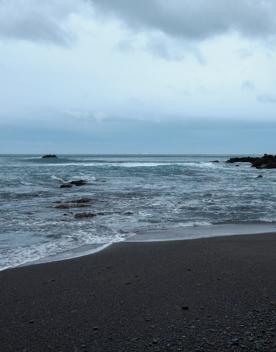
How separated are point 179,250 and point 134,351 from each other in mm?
4404

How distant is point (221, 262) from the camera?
6992mm

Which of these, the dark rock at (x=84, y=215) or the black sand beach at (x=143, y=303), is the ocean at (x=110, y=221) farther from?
the black sand beach at (x=143, y=303)

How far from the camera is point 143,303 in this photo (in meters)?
4.96

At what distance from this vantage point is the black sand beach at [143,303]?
3943 mm

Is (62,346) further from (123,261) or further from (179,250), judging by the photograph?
(179,250)

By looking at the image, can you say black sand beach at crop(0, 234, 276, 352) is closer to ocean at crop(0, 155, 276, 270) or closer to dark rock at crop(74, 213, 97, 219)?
ocean at crop(0, 155, 276, 270)

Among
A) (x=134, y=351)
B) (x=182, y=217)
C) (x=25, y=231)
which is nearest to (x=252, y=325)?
(x=134, y=351)

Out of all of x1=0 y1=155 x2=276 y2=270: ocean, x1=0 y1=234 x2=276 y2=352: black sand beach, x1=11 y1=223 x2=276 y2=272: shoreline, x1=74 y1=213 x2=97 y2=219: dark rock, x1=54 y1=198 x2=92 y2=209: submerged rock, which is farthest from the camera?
x1=54 y1=198 x2=92 y2=209: submerged rock

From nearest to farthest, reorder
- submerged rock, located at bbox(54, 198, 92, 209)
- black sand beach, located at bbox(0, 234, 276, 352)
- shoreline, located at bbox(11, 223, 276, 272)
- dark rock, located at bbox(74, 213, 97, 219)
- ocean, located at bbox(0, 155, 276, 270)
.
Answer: black sand beach, located at bbox(0, 234, 276, 352), shoreline, located at bbox(11, 223, 276, 272), ocean, located at bbox(0, 155, 276, 270), dark rock, located at bbox(74, 213, 97, 219), submerged rock, located at bbox(54, 198, 92, 209)

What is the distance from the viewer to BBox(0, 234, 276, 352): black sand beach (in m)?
3.94

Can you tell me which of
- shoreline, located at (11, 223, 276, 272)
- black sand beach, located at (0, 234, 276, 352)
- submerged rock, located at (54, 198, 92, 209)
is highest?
black sand beach, located at (0, 234, 276, 352)

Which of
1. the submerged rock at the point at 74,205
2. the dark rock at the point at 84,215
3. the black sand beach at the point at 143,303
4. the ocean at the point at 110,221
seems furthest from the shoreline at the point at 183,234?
the submerged rock at the point at 74,205

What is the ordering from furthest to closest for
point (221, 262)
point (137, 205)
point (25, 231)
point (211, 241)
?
point (137, 205)
point (25, 231)
point (211, 241)
point (221, 262)

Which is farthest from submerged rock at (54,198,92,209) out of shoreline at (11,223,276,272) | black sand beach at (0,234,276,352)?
black sand beach at (0,234,276,352)
